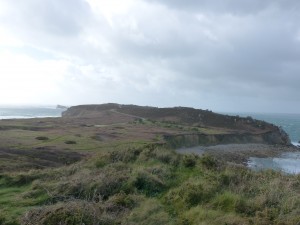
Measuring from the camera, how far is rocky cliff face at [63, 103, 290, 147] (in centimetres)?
6819

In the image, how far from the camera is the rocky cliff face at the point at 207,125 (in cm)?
6819

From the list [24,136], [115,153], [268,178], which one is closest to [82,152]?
[24,136]

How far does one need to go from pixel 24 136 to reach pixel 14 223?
40.5 meters

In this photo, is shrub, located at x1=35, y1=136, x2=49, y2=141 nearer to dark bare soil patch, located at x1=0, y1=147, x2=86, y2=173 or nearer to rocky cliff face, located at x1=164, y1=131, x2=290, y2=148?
dark bare soil patch, located at x1=0, y1=147, x2=86, y2=173

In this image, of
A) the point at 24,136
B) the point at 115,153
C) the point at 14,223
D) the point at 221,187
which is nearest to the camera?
the point at 14,223

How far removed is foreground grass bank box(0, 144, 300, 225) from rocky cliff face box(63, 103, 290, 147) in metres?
45.2

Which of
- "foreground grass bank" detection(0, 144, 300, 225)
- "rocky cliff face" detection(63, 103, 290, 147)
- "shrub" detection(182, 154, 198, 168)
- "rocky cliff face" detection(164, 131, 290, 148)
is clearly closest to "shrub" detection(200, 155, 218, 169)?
"foreground grass bank" detection(0, 144, 300, 225)

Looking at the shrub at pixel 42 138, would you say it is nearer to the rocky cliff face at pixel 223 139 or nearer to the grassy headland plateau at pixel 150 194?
the rocky cliff face at pixel 223 139

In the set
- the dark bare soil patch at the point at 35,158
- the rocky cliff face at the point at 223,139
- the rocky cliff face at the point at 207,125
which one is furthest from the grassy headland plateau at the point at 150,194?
the rocky cliff face at the point at 207,125

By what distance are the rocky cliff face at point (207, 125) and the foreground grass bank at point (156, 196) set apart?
45204 millimetres

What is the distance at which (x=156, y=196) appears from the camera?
42.3 ft

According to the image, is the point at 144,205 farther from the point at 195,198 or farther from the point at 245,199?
the point at 245,199

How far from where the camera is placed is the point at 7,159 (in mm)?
29547

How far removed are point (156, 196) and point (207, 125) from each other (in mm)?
82609
